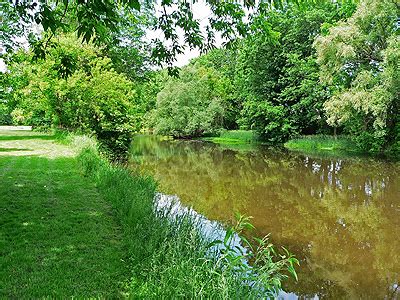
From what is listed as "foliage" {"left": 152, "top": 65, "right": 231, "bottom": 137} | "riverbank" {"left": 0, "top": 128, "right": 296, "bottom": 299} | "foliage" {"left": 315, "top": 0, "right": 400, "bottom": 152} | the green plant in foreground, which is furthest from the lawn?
"foliage" {"left": 152, "top": 65, "right": 231, "bottom": 137}

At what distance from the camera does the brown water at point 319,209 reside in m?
5.41

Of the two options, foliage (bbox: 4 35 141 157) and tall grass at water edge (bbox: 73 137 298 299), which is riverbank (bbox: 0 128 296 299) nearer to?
tall grass at water edge (bbox: 73 137 298 299)

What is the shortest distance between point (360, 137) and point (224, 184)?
1526 centimetres

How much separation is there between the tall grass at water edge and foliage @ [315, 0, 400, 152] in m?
16.8

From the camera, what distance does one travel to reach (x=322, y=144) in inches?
1110

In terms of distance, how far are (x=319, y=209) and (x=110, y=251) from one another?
6.69 meters

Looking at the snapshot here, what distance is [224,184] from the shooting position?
1294 centimetres

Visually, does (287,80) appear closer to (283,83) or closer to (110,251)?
(283,83)

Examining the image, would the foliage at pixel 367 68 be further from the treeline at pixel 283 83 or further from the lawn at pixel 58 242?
the lawn at pixel 58 242

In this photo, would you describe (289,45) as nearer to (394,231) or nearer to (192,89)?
(192,89)

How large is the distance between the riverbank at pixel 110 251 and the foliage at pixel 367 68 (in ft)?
55.2

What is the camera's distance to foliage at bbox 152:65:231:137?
38.8 meters

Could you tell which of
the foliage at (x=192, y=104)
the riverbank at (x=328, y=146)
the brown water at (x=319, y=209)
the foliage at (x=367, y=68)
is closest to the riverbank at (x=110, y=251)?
the brown water at (x=319, y=209)

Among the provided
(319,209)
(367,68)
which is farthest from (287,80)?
(319,209)
